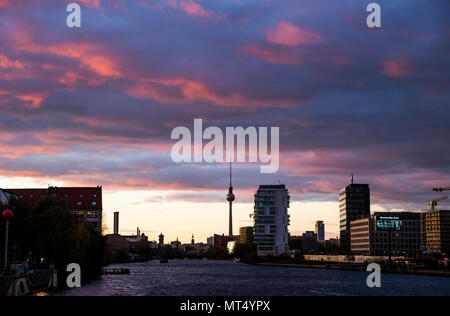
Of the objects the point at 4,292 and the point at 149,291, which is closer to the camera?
the point at 4,292

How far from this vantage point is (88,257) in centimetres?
12900

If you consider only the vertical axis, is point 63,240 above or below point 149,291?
above
